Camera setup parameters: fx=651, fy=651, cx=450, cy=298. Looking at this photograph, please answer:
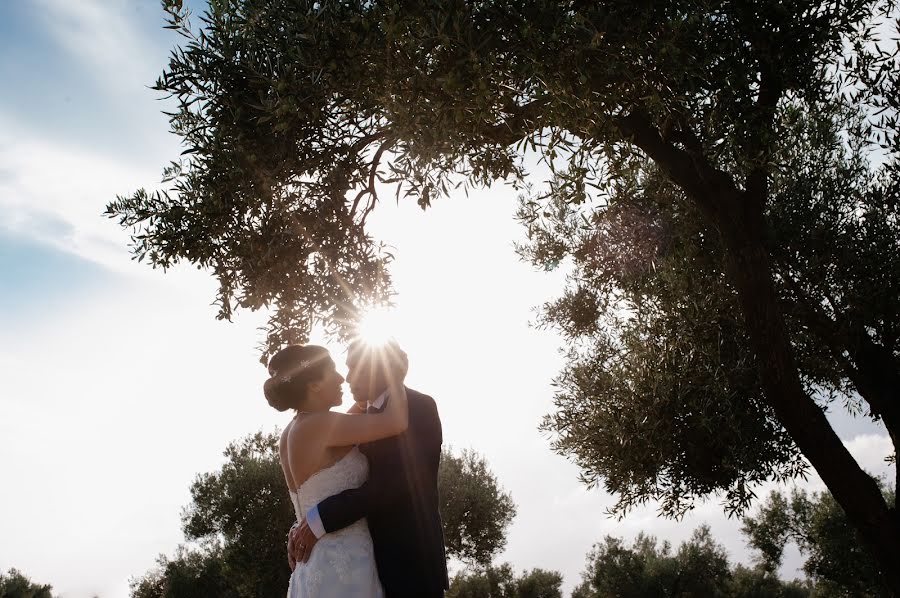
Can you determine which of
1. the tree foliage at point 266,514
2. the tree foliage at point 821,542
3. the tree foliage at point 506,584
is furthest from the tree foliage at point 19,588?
the tree foliage at point 821,542

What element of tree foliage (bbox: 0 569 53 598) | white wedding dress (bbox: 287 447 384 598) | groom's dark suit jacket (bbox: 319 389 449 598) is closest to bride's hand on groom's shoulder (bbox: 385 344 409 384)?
groom's dark suit jacket (bbox: 319 389 449 598)

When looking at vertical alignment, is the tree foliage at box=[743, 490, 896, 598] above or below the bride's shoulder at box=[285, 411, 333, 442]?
above

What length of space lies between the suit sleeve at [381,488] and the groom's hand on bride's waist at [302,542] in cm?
22

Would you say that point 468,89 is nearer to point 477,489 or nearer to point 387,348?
point 387,348

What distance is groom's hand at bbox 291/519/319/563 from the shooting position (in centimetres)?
457

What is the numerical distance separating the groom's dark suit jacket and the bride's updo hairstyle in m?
0.75

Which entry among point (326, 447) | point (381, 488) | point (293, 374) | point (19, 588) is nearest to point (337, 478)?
point (326, 447)

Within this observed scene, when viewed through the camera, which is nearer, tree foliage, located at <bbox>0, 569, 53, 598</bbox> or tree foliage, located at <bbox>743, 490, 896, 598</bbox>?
tree foliage, located at <bbox>743, 490, 896, 598</bbox>

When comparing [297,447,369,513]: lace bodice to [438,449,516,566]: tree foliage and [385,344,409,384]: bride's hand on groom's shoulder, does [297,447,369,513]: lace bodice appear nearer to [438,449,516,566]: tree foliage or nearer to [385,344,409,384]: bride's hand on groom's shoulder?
[385,344,409,384]: bride's hand on groom's shoulder

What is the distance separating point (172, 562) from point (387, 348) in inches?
1570

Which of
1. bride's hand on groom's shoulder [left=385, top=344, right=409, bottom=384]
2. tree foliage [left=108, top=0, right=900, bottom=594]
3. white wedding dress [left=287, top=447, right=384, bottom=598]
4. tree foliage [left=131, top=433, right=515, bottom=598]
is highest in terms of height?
tree foliage [left=131, top=433, right=515, bottom=598]

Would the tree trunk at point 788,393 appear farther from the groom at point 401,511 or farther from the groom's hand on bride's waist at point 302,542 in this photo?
the groom's hand on bride's waist at point 302,542

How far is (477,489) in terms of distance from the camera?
31.2 m

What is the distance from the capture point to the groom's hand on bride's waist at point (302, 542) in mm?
4570
